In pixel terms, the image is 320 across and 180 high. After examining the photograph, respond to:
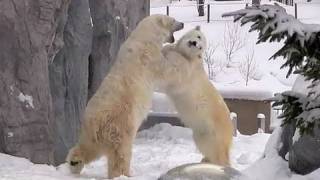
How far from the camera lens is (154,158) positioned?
970cm

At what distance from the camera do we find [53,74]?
409 inches

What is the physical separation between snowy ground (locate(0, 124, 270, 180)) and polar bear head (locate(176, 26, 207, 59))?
1.62 m

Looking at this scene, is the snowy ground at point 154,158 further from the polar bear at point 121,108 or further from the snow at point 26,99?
the snow at point 26,99

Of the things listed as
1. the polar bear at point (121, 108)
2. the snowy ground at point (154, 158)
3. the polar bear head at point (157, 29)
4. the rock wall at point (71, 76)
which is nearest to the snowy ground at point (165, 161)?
the snowy ground at point (154, 158)

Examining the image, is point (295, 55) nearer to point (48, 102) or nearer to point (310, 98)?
point (310, 98)

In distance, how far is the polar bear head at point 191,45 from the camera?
26.2ft

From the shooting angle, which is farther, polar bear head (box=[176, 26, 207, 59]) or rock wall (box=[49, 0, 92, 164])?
rock wall (box=[49, 0, 92, 164])

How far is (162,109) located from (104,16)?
2.63 meters

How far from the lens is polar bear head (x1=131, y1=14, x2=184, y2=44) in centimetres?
789

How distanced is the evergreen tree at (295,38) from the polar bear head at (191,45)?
4547mm

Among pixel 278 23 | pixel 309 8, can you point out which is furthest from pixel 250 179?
pixel 309 8

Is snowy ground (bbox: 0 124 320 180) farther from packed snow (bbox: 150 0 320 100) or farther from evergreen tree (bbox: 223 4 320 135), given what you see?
packed snow (bbox: 150 0 320 100)

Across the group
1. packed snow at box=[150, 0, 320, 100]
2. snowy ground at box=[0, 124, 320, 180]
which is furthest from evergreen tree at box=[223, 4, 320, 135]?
packed snow at box=[150, 0, 320, 100]

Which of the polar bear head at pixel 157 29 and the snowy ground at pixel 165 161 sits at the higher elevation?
the polar bear head at pixel 157 29
